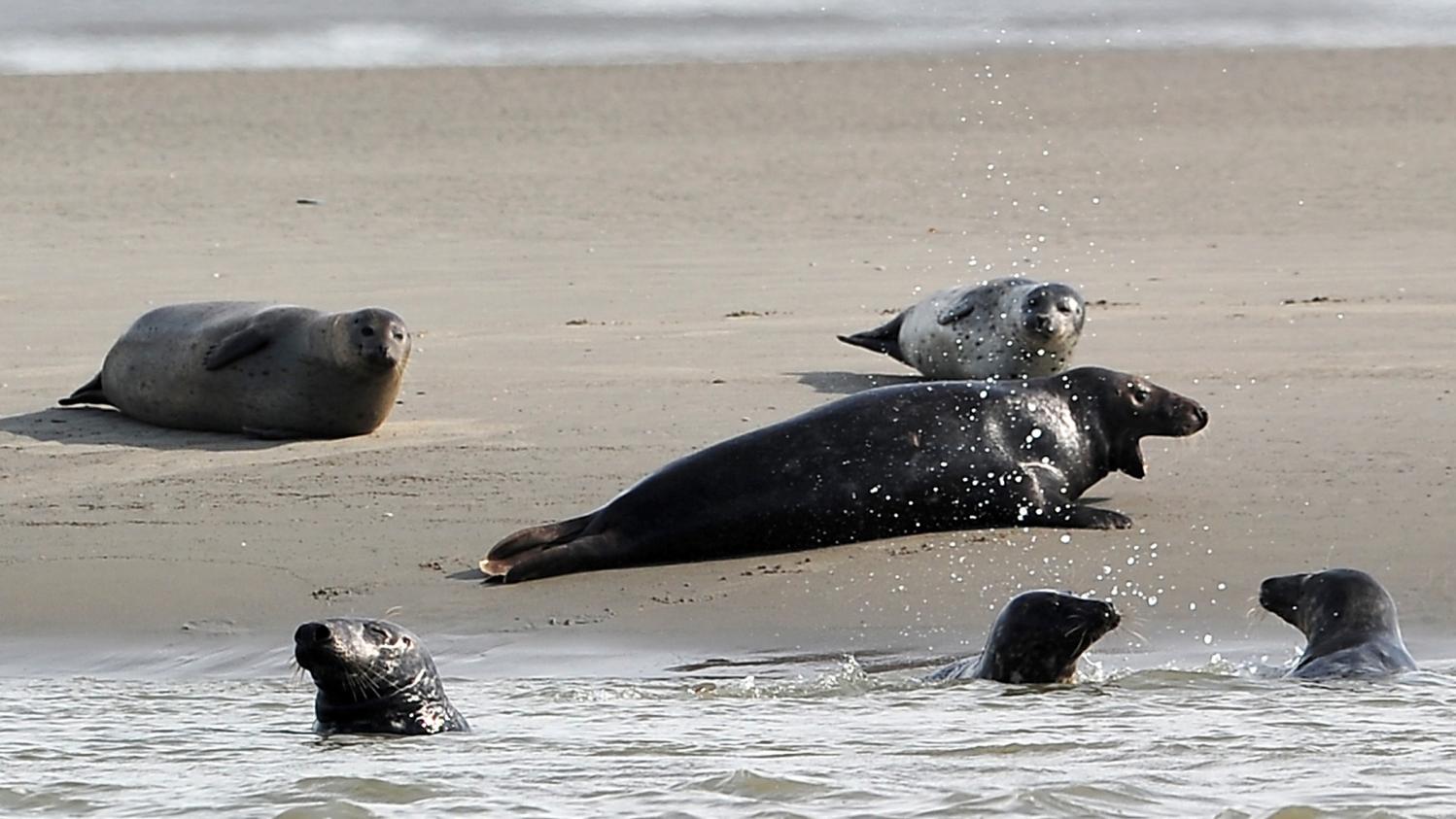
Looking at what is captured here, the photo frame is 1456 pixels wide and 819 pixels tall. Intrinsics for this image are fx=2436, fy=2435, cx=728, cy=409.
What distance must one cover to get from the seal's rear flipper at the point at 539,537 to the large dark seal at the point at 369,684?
1.20m

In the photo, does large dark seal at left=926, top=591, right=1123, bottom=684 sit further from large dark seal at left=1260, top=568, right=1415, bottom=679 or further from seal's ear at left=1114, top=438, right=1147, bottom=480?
seal's ear at left=1114, top=438, right=1147, bottom=480

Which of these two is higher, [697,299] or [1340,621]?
[697,299]

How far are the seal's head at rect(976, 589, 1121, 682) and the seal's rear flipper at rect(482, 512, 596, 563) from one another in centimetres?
136

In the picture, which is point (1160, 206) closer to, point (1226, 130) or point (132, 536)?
point (1226, 130)

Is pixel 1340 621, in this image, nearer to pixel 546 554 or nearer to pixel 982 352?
pixel 546 554

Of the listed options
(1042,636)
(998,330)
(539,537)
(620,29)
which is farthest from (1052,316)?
(620,29)

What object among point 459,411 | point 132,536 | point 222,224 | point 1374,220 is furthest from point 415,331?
point 1374,220

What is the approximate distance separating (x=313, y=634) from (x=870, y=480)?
2.00 meters

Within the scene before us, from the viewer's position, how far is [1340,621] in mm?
4973

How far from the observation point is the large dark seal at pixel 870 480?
5.97 meters

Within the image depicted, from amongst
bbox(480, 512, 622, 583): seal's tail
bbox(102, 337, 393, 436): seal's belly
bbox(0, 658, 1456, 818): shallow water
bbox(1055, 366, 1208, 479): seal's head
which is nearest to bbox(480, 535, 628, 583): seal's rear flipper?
bbox(480, 512, 622, 583): seal's tail

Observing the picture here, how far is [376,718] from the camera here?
4.57 metres

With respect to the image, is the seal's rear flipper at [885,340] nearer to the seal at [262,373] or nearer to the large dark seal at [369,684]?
the seal at [262,373]

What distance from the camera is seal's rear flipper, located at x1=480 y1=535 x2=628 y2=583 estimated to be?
5.78 meters
